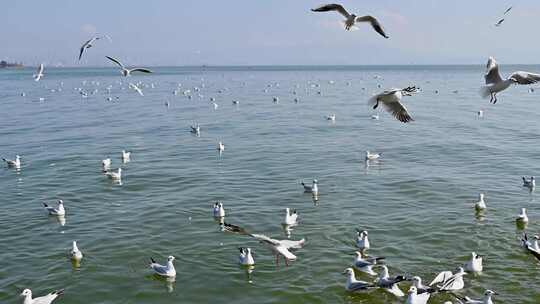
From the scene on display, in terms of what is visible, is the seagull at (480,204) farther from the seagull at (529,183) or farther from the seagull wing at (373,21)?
the seagull wing at (373,21)

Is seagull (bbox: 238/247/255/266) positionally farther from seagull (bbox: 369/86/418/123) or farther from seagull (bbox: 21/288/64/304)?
seagull (bbox: 369/86/418/123)

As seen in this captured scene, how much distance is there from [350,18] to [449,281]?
8005 millimetres

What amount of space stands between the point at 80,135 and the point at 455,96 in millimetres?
55024

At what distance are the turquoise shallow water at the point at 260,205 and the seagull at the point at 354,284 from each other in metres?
0.30

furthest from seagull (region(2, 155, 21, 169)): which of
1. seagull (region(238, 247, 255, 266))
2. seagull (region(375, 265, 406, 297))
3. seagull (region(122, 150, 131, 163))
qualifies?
seagull (region(375, 265, 406, 297))

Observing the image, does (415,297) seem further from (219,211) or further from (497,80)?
(219,211)

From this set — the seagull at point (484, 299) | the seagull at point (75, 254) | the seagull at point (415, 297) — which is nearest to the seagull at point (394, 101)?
the seagull at point (415, 297)

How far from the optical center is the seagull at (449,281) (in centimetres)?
1469

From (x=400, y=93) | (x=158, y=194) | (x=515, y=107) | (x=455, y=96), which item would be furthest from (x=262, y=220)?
(x=455, y=96)

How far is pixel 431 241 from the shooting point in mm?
18625

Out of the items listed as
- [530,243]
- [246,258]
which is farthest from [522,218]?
[246,258]

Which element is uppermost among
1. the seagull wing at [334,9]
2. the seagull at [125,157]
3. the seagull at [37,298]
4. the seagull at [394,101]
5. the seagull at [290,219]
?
the seagull wing at [334,9]

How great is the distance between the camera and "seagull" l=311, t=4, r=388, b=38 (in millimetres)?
15609

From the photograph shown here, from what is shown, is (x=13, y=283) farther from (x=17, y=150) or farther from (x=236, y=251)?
(x=17, y=150)
